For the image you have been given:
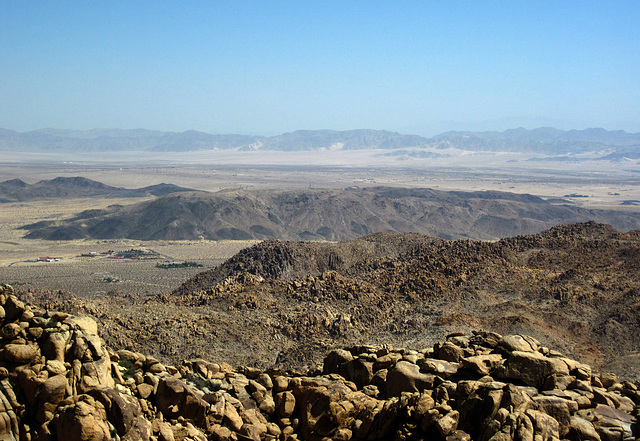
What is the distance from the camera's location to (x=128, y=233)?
80.8 meters

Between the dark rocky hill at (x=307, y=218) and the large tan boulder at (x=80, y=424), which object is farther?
the dark rocky hill at (x=307, y=218)

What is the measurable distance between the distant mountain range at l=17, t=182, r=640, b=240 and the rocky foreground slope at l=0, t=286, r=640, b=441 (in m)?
67.2

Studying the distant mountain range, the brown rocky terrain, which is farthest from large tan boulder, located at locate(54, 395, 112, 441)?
the distant mountain range

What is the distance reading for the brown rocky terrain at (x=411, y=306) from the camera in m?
25.1

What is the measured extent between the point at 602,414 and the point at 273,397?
6.35 meters

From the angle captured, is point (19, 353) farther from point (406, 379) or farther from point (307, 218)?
point (307, 218)

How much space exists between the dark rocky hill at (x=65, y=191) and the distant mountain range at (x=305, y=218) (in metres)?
30.6

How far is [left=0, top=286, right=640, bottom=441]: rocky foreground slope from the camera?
9703mm

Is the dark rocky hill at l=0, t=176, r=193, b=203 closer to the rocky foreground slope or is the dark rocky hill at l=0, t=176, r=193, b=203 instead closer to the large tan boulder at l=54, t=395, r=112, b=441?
the rocky foreground slope

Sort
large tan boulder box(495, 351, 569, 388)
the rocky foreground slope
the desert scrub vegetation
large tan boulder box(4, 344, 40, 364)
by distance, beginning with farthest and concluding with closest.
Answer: the desert scrub vegetation → large tan boulder box(495, 351, 569, 388) → large tan boulder box(4, 344, 40, 364) → the rocky foreground slope

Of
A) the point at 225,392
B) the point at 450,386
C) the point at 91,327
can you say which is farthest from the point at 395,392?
the point at 91,327

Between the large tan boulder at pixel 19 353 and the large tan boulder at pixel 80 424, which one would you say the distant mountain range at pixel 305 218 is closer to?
the large tan boulder at pixel 19 353

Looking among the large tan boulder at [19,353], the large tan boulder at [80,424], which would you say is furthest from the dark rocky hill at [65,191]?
the large tan boulder at [80,424]

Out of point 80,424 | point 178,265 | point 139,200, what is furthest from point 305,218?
point 80,424
